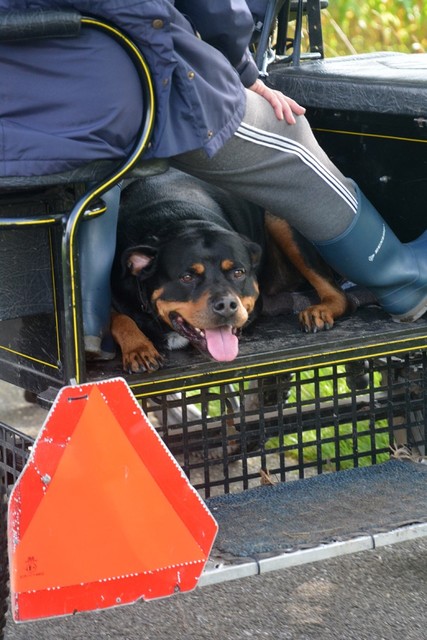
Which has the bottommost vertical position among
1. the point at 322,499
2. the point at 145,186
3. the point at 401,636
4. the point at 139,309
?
the point at 401,636

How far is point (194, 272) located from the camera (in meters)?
3.17

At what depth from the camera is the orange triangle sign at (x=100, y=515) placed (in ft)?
7.55

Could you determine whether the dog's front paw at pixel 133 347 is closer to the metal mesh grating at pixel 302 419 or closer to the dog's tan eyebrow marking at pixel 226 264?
the metal mesh grating at pixel 302 419

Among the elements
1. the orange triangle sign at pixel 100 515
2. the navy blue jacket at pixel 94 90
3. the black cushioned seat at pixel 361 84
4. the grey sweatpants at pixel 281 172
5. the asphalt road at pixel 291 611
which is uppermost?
the navy blue jacket at pixel 94 90

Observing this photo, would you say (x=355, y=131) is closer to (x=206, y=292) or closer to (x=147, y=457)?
(x=206, y=292)

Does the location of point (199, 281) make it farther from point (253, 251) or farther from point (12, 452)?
point (12, 452)

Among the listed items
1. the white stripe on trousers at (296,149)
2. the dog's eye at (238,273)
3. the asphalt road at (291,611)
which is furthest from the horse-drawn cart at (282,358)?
the asphalt road at (291,611)

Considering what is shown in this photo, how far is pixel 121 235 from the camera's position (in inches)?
135

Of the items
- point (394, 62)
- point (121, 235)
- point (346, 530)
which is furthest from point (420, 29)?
point (346, 530)

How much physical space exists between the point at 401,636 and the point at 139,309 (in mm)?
1211

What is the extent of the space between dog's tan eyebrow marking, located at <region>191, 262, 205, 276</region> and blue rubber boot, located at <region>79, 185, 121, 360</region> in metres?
0.28

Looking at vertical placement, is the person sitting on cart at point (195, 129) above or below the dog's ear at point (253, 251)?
above

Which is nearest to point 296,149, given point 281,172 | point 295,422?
point 281,172

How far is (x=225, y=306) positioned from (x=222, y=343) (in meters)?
0.12
